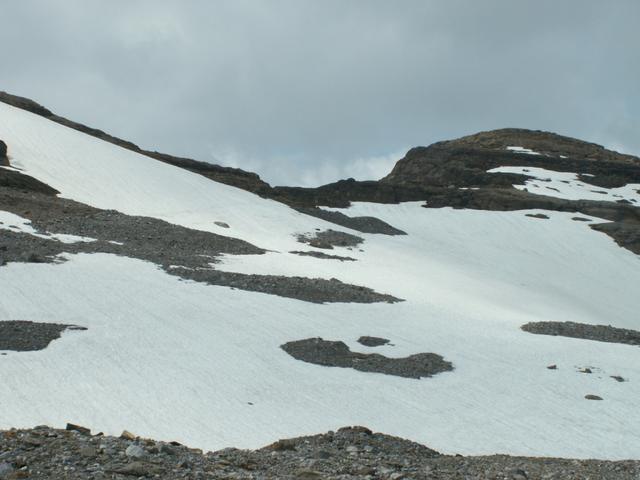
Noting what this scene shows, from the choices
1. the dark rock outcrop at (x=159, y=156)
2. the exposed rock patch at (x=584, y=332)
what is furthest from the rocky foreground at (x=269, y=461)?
the dark rock outcrop at (x=159, y=156)

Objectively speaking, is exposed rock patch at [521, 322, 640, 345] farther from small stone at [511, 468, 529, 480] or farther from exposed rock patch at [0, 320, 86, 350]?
exposed rock patch at [0, 320, 86, 350]

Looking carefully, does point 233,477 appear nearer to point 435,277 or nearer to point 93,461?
point 93,461

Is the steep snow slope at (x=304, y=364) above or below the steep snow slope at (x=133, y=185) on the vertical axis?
below

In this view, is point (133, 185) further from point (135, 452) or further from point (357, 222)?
point (135, 452)

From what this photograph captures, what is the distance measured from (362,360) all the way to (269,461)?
13.0m

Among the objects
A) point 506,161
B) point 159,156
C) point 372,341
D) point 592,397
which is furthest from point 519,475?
point 506,161

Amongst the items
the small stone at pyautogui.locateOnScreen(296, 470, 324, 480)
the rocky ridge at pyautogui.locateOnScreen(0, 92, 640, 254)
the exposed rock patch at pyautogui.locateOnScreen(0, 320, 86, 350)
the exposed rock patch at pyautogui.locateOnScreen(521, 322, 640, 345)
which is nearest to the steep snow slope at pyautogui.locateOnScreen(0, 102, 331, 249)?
the rocky ridge at pyautogui.locateOnScreen(0, 92, 640, 254)

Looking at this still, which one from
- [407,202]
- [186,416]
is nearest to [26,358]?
[186,416]

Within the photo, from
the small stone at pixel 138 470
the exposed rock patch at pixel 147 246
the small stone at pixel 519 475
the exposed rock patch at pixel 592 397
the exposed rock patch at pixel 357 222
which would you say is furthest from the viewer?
the exposed rock patch at pixel 357 222

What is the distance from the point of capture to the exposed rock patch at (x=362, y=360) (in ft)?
77.2

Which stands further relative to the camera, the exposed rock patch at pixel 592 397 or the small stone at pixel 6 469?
the exposed rock patch at pixel 592 397

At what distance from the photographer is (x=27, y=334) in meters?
22.0

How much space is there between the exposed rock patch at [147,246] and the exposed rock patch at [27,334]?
24.5 feet

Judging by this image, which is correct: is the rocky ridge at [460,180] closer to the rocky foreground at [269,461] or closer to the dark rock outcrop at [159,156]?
the dark rock outcrop at [159,156]
